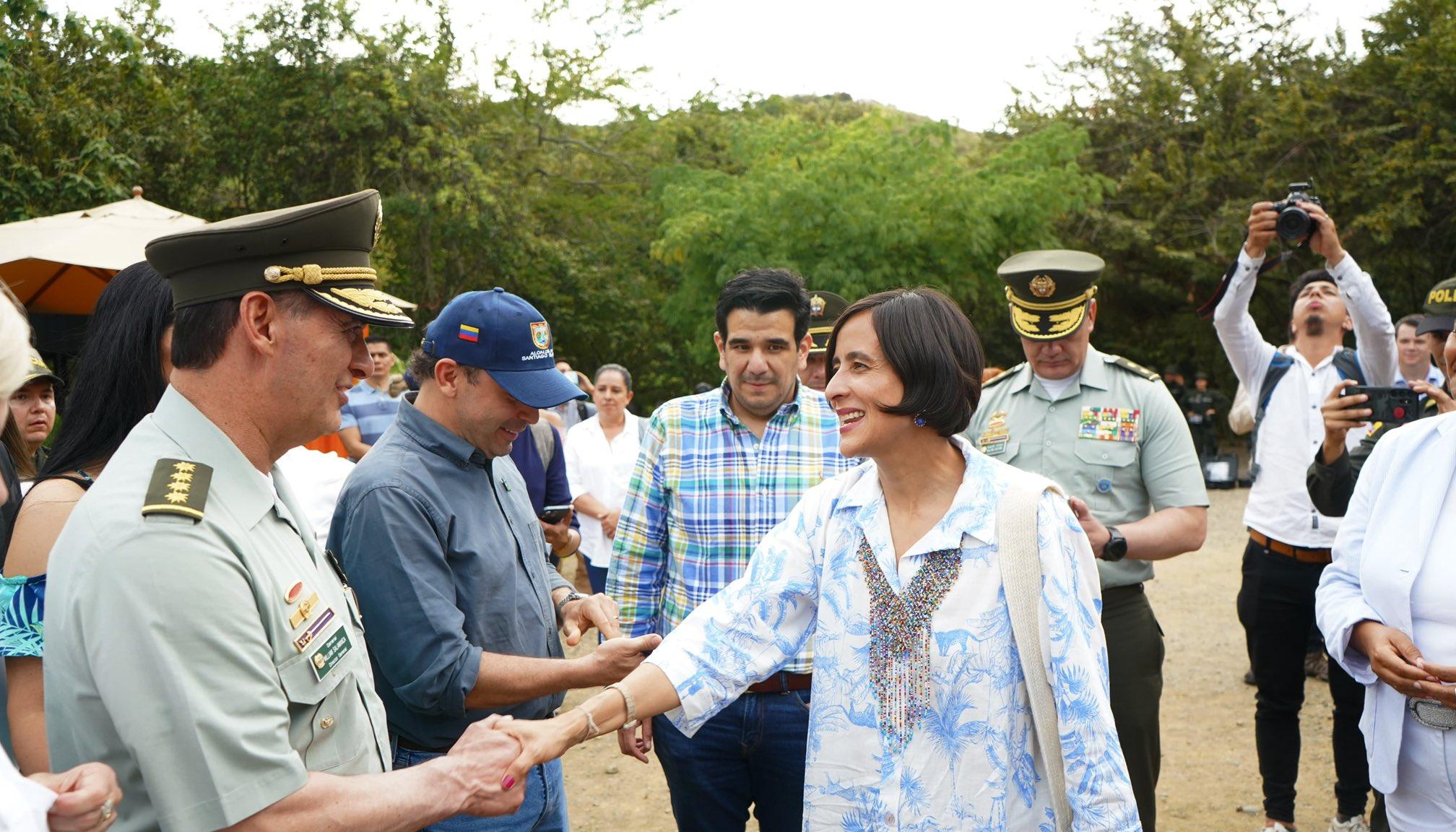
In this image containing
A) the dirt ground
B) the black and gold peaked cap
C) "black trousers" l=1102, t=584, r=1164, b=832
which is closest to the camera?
the black and gold peaked cap

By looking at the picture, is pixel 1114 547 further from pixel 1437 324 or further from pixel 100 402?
pixel 100 402

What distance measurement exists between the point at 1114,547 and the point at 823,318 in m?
2.45

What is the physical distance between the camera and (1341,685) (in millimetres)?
4938

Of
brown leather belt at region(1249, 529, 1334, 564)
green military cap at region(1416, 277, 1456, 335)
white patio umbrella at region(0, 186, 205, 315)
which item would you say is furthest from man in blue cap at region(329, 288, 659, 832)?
white patio umbrella at region(0, 186, 205, 315)

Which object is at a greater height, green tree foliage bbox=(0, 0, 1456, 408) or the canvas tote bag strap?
green tree foliage bbox=(0, 0, 1456, 408)

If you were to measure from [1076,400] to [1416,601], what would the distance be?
4.85ft

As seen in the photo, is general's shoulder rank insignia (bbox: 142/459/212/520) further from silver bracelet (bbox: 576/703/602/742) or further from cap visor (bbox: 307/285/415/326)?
silver bracelet (bbox: 576/703/602/742)

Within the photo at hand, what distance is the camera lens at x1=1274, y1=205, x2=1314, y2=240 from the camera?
15.0ft

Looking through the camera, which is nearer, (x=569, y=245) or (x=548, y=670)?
(x=548, y=670)

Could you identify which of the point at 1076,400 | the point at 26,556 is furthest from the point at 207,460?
the point at 1076,400

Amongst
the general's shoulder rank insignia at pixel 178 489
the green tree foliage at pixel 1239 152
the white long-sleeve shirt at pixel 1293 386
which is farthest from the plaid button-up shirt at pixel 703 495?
the green tree foliage at pixel 1239 152

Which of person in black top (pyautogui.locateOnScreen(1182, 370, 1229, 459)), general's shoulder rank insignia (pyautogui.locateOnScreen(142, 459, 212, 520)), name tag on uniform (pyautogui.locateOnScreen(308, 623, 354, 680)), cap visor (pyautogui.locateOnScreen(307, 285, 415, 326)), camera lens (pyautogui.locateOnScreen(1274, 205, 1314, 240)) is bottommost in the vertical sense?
person in black top (pyautogui.locateOnScreen(1182, 370, 1229, 459))

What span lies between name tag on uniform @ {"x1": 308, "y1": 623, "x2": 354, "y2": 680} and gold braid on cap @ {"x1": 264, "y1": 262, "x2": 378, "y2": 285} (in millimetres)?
620

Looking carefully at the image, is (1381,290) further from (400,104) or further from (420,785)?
(420,785)
